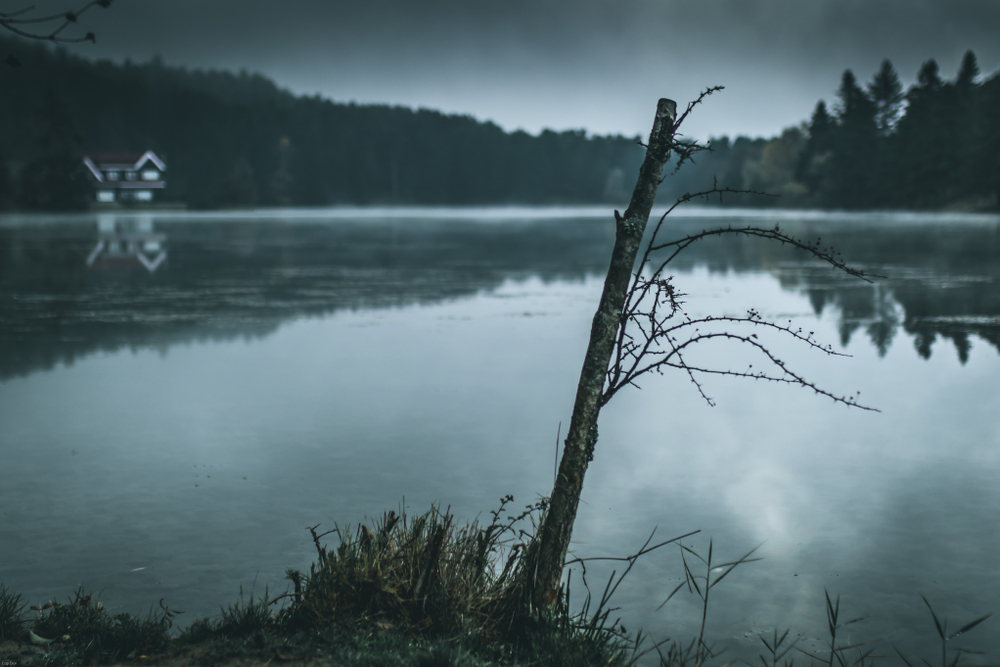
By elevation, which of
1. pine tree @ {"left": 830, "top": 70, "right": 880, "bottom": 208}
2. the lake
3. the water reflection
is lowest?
the lake

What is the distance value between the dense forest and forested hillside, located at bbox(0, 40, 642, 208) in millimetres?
272

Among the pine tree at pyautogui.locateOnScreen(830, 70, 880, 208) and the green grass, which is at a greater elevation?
the pine tree at pyautogui.locateOnScreen(830, 70, 880, 208)

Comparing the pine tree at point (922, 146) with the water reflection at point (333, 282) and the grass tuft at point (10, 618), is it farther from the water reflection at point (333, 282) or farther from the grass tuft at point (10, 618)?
the grass tuft at point (10, 618)

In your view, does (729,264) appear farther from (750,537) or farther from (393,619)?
(393,619)

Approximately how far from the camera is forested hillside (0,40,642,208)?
436 feet

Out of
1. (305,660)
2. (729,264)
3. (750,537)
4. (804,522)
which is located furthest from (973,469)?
(729,264)

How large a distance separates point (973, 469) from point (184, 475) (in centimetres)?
648

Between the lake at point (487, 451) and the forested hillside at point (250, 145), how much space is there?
109 m

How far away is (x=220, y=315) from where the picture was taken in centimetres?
1634

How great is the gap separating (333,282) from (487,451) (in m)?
15.4

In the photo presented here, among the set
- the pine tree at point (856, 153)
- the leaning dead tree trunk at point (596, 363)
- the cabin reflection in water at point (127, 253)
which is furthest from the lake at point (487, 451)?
the pine tree at point (856, 153)

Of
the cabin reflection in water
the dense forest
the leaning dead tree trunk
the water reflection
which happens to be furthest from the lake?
the dense forest

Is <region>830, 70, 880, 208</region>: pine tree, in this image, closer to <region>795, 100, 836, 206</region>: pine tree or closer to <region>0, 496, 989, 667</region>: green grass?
<region>795, 100, 836, 206</region>: pine tree

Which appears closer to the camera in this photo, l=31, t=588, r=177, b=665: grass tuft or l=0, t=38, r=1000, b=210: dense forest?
l=31, t=588, r=177, b=665: grass tuft
